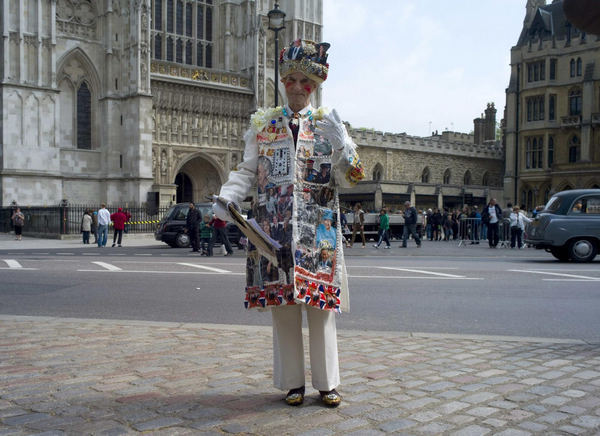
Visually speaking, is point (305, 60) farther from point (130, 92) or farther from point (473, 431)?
point (130, 92)

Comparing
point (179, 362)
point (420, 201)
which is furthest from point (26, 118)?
point (179, 362)

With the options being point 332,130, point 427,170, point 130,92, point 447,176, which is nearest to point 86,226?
point 130,92

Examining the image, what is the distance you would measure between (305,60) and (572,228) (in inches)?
493

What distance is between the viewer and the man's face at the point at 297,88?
389cm

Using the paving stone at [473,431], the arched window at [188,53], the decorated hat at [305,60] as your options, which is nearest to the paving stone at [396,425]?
the paving stone at [473,431]

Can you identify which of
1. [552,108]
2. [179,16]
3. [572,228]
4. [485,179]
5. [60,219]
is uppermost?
[179,16]

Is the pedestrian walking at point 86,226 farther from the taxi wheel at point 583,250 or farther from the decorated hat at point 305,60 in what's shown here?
the decorated hat at point 305,60

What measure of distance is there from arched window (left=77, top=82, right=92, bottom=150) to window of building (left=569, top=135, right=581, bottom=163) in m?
33.7

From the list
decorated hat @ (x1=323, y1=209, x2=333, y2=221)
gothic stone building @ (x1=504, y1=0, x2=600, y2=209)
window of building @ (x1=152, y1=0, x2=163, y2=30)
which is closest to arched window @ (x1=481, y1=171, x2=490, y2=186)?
gothic stone building @ (x1=504, y1=0, x2=600, y2=209)

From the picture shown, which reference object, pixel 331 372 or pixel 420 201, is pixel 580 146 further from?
pixel 331 372

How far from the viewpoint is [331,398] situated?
3.61 meters

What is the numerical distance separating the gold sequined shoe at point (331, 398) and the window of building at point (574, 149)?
48154 millimetres

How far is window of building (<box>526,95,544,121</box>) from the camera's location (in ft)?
161

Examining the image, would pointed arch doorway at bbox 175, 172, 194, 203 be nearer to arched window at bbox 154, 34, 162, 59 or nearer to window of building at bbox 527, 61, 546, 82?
arched window at bbox 154, 34, 162, 59
